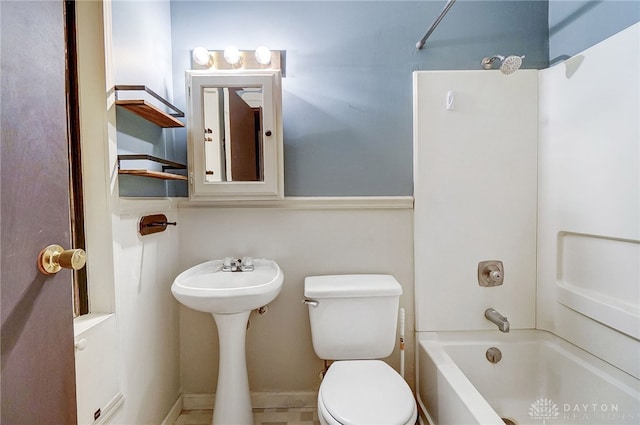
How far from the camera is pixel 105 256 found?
3.90ft

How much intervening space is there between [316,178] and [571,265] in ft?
4.51

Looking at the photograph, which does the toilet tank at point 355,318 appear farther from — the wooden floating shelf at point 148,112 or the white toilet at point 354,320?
the wooden floating shelf at point 148,112

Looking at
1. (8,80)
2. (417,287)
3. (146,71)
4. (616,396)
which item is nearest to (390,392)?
(417,287)

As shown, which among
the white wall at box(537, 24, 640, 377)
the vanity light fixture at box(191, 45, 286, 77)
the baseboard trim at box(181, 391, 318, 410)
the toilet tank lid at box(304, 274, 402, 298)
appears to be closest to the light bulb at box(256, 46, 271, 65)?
the vanity light fixture at box(191, 45, 286, 77)

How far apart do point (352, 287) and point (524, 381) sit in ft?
3.54

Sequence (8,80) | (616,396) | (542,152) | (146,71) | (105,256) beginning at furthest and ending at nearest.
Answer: (542,152) < (146,71) < (616,396) < (105,256) < (8,80)

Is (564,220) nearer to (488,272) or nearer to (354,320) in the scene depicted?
(488,272)

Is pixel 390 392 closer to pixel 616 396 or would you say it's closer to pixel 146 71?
pixel 616 396

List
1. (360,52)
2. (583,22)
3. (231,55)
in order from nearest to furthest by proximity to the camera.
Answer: (583,22) → (231,55) → (360,52)

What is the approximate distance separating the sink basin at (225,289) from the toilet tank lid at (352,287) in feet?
0.62

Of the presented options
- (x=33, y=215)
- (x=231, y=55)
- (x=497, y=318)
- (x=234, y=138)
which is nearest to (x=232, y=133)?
(x=234, y=138)

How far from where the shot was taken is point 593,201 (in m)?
1.41

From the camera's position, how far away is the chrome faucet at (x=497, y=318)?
4.93 feet

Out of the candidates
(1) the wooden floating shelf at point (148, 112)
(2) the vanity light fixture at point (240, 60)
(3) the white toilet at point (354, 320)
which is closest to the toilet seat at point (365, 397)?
(3) the white toilet at point (354, 320)
